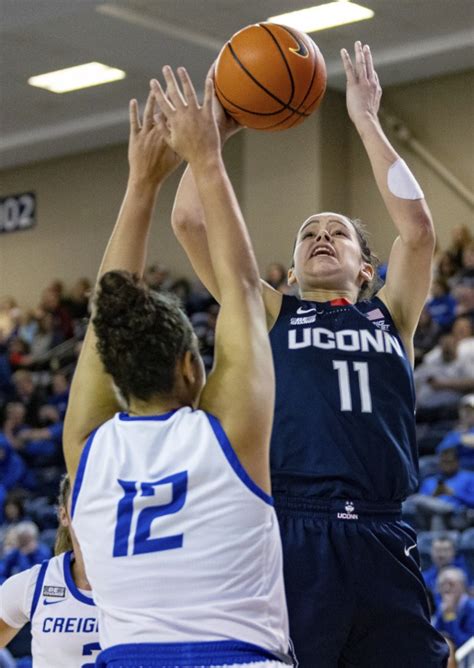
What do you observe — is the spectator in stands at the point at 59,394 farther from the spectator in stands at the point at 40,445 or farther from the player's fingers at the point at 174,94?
the player's fingers at the point at 174,94

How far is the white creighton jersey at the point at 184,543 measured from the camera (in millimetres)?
2285

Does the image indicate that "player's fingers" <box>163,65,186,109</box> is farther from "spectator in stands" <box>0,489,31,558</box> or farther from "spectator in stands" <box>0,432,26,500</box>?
"spectator in stands" <box>0,432,26,500</box>

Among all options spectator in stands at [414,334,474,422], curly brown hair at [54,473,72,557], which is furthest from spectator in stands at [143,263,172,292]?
curly brown hair at [54,473,72,557]

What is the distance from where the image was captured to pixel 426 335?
11.7 metres

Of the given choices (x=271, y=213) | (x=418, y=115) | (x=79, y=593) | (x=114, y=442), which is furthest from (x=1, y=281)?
(x=114, y=442)

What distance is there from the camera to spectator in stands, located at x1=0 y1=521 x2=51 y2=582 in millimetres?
9992

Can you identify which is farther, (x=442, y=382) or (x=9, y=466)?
(x=9, y=466)

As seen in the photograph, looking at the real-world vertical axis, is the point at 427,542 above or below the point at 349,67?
below

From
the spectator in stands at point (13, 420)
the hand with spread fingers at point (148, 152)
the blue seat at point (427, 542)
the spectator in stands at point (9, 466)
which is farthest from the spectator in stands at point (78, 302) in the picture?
the hand with spread fingers at point (148, 152)

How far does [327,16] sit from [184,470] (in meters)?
9.98

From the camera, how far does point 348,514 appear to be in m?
3.23

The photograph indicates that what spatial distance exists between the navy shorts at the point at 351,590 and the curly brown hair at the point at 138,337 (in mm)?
962

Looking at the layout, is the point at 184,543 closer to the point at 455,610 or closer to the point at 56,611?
the point at 56,611

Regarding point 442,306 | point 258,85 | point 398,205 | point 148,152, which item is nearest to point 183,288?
point 442,306
